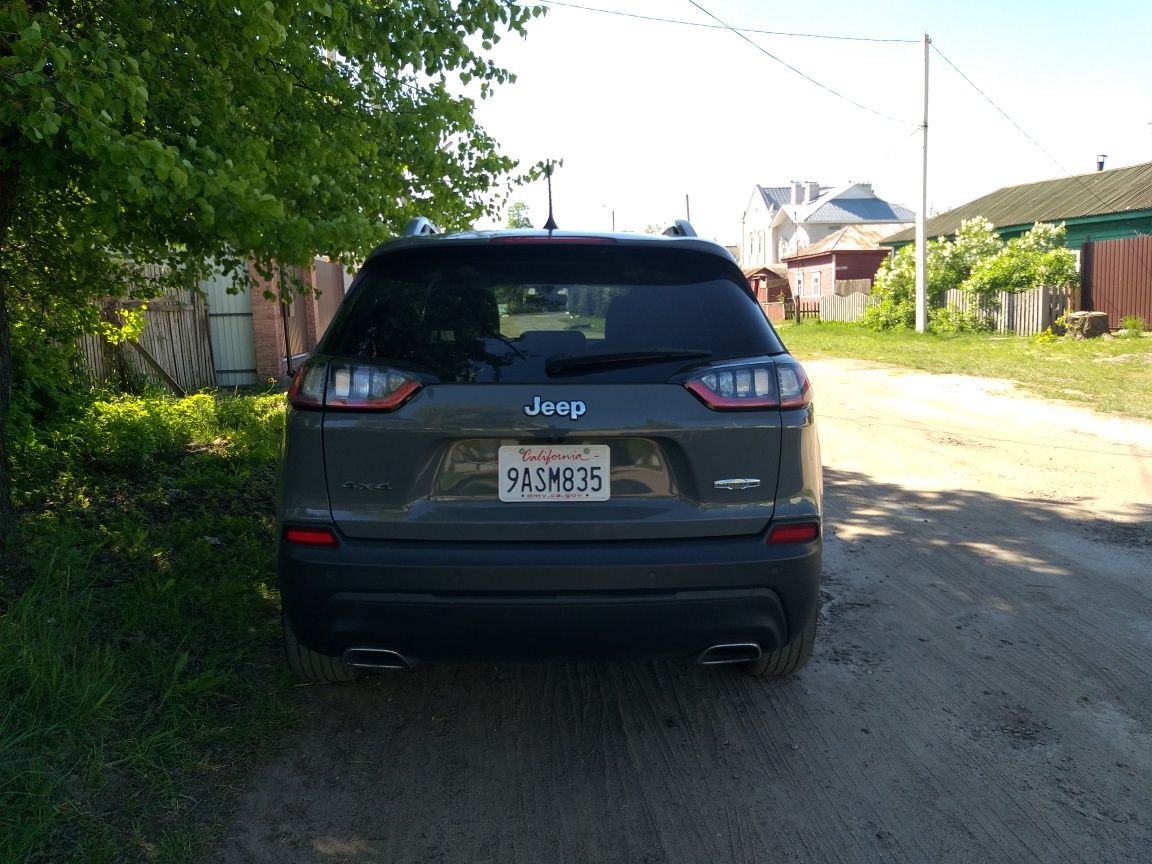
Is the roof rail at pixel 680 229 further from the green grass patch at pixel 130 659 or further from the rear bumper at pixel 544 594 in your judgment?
the green grass patch at pixel 130 659

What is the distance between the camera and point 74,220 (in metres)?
6.07

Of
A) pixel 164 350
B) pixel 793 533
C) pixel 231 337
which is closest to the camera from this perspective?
pixel 793 533

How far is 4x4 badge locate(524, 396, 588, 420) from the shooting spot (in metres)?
3.05

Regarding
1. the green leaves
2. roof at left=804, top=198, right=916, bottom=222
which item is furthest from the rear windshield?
roof at left=804, top=198, right=916, bottom=222

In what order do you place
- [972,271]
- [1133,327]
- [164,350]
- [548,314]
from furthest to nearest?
[972,271] → [1133,327] → [164,350] → [548,314]

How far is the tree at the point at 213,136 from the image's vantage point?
12.9ft

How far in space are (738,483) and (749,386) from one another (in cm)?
32

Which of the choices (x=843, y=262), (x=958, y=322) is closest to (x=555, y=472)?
(x=958, y=322)

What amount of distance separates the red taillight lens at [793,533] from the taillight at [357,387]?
123 cm

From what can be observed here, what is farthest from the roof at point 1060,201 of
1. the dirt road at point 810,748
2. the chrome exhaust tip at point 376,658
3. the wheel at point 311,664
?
the chrome exhaust tip at point 376,658

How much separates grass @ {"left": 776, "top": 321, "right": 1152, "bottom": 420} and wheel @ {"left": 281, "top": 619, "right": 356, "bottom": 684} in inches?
395

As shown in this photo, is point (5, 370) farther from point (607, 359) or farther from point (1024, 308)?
point (1024, 308)

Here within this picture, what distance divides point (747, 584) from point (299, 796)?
164 cm

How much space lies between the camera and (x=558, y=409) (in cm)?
305
